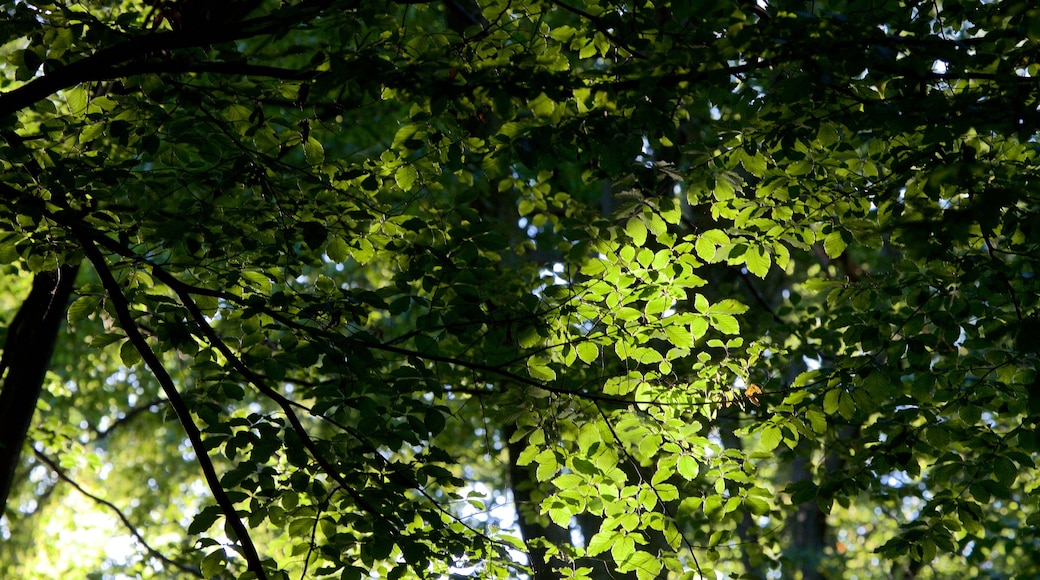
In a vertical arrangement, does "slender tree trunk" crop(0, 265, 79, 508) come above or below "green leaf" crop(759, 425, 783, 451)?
above

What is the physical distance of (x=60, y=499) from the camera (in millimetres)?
13445

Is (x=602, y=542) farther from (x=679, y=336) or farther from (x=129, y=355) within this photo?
(x=129, y=355)

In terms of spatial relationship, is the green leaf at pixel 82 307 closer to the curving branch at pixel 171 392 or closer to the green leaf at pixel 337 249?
the curving branch at pixel 171 392

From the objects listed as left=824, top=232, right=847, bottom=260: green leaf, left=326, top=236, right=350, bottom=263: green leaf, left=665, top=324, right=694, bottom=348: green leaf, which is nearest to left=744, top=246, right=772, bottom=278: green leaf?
left=824, top=232, right=847, bottom=260: green leaf

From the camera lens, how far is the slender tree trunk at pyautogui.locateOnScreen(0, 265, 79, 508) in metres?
5.09

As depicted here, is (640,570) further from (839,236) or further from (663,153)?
(663,153)

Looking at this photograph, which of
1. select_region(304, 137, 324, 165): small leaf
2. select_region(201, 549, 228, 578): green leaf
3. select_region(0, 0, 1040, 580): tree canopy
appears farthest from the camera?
select_region(304, 137, 324, 165): small leaf

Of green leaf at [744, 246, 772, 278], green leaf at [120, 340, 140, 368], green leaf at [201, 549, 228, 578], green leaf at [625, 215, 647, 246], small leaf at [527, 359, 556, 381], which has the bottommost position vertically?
green leaf at [201, 549, 228, 578]

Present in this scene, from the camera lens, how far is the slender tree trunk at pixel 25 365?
5.09 m

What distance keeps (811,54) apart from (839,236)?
1.11 metres

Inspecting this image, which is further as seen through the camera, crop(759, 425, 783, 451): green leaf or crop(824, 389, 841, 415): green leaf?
crop(759, 425, 783, 451): green leaf

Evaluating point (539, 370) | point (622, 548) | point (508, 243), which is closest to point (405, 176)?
point (508, 243)

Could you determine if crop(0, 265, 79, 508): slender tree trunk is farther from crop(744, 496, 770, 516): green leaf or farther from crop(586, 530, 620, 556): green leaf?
crop(744, 496, 770, 516): green leaf

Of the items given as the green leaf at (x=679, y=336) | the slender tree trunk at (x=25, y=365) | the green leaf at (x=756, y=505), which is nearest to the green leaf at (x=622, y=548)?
the green leaf at (x=756, y=505)
